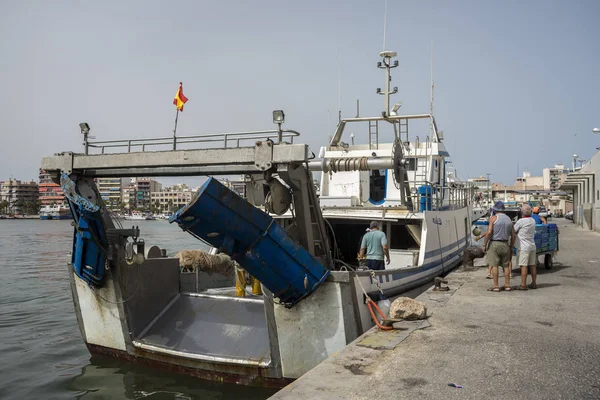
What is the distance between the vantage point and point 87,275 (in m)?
8.19

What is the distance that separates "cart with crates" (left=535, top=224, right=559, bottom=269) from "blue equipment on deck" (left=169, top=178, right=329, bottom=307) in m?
6.51

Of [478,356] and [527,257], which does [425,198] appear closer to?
[527,257]

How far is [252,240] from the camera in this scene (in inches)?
263

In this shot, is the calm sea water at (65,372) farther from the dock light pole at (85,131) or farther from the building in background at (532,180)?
the building in background at (532,180)

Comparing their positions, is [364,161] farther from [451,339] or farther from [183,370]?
[183,370]

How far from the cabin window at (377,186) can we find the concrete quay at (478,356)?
17.4ft

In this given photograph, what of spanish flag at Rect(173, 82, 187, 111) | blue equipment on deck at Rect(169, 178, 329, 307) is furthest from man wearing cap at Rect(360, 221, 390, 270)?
spanish flag at Rect(173, 82, 187, 111)

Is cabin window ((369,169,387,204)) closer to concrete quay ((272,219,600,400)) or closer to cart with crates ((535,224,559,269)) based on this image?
cart with crates ((535,224,559,269))

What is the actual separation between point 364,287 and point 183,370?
317cm

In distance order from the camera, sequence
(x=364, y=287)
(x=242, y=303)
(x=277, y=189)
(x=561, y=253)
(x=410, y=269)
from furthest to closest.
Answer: (x=561, y=253), (x=410, y=269), (x=242, y=303), (x=364, y=287), (x=277, y=189)

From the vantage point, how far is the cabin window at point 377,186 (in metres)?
14.0

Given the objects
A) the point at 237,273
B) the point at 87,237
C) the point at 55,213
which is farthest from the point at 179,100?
the point at 55,213

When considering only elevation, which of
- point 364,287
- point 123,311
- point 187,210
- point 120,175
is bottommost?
point 123,311

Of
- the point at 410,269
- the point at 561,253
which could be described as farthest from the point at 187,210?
the point at 561,253
